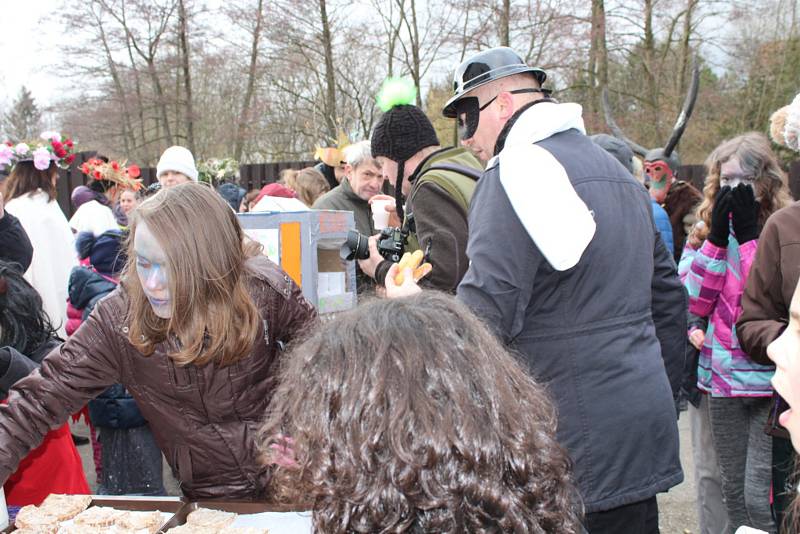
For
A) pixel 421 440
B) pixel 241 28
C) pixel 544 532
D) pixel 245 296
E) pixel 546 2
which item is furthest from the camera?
pixel 241 28

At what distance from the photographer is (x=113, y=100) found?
15820 mm

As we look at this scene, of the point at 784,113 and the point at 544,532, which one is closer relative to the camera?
the point at 544,532

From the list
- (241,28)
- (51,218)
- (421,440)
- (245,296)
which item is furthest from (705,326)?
(241,28)

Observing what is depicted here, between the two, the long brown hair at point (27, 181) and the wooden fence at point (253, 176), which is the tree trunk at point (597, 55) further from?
the long brown hair at point (27, 181)

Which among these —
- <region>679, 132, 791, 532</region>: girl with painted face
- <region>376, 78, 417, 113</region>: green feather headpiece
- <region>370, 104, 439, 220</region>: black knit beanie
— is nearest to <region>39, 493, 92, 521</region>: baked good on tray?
<region>370, 104, 439, 220</region>: black knit beanie

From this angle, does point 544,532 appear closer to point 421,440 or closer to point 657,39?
point 421,440

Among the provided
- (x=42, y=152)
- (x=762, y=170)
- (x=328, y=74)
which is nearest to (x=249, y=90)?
(x=328, y=74)

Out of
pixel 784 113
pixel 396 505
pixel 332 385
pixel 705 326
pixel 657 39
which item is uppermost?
pixel 657 39

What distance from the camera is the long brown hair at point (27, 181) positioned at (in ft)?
15.5

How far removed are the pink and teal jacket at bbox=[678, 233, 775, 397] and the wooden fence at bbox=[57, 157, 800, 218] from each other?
4.79 meters

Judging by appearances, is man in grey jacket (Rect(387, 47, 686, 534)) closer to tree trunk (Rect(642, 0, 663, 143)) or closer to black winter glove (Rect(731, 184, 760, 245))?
black winter glove (Rect(731, 184, 760, 245))

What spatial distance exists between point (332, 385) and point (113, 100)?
16.7 metres

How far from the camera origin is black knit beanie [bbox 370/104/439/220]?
119 inches

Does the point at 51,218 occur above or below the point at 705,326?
above
